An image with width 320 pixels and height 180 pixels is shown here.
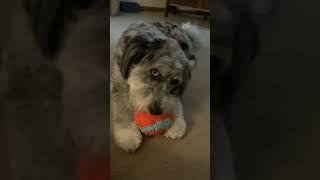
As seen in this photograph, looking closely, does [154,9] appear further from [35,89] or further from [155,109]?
[35,89]

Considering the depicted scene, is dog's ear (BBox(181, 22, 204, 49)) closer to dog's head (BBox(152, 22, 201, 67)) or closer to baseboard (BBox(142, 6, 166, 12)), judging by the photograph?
dog's head (BBox(152, 22, 201, 67))

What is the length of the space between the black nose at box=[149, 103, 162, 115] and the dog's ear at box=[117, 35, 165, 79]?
0.15m

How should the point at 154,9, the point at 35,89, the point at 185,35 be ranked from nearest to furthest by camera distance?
the point at 35,89
the point at 154,9
the point at 185,35

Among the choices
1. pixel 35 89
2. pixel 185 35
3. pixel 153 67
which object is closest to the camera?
pixel 35 89

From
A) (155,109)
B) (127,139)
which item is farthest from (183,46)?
(127,139)

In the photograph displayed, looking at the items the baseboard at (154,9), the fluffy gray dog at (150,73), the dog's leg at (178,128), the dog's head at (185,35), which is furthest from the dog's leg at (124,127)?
the baseboard at (154,9)

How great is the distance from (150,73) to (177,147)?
24 cm

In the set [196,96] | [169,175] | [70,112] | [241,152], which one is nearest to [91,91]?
[70,112]

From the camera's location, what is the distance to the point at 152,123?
1270 mm

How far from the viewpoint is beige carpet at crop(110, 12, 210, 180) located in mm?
1056

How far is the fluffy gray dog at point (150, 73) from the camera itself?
1215mm

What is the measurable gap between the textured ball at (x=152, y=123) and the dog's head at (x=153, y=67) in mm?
29

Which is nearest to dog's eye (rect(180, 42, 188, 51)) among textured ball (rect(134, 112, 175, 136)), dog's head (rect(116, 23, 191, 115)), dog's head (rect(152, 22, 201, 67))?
dog's head (rect(152, 22, 201, 67))

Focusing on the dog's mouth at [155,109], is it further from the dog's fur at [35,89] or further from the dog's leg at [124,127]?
the dog's fur at [35,89]
